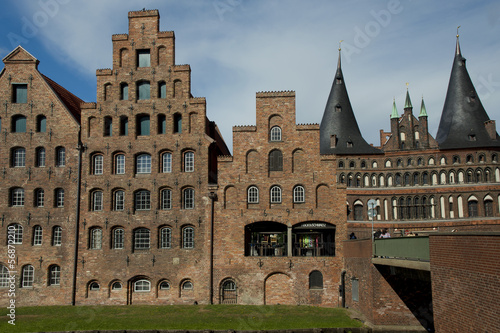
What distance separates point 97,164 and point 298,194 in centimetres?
1236

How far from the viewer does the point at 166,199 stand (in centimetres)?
2867

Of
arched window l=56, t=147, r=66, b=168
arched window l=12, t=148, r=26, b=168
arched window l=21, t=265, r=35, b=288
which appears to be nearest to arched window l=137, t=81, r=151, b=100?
arched window l=56, t=147, r=66, b=168

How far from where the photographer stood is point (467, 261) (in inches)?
487

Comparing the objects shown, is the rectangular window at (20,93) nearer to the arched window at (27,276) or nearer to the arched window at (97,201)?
the arched window at (97,201)

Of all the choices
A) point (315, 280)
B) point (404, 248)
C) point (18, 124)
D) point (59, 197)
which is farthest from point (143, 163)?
point (404, 248)

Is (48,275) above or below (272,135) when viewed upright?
below

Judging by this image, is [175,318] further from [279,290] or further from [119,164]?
[119,164]

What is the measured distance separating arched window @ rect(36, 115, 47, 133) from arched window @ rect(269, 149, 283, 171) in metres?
14.1

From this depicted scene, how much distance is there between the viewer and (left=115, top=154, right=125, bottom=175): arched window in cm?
2928

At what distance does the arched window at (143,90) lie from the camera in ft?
97.6

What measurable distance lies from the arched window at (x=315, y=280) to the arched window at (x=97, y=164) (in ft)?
46.2

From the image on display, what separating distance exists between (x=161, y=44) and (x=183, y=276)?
46.2 feet

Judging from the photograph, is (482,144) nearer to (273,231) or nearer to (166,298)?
(273,231)

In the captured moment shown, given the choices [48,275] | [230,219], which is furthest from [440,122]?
[48,275]
